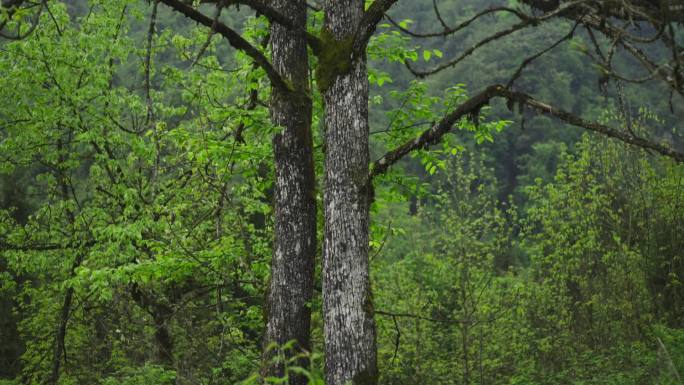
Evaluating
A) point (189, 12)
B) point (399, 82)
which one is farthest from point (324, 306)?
point (399, 82)

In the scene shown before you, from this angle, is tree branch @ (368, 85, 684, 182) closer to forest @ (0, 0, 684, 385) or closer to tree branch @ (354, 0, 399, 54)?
forest @ (0, 0, 684, 385)

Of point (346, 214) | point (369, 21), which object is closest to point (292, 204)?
point (346, 214)

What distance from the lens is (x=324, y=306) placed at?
4.66 m

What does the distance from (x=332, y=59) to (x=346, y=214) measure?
48.7 inches

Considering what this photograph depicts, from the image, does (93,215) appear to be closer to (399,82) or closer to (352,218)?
(352,218)

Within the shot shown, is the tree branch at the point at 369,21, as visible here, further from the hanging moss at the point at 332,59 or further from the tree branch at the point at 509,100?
the tree branch at the point at 509,100

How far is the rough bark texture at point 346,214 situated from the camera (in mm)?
4547

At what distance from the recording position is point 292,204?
208 inches

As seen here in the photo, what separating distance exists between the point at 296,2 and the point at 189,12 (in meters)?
1.41

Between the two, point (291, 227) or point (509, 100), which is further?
point (291, 227)

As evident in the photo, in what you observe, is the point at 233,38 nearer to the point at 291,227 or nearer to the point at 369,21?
the point at 369,21

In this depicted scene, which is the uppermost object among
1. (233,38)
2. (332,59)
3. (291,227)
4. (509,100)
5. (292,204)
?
(233,38)

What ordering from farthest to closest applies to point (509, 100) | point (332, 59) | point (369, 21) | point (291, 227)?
point (291, 227), point (332, 59), point (369, 21), point (509, 100)

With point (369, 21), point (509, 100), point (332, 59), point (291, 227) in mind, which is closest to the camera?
point (509, 100)
